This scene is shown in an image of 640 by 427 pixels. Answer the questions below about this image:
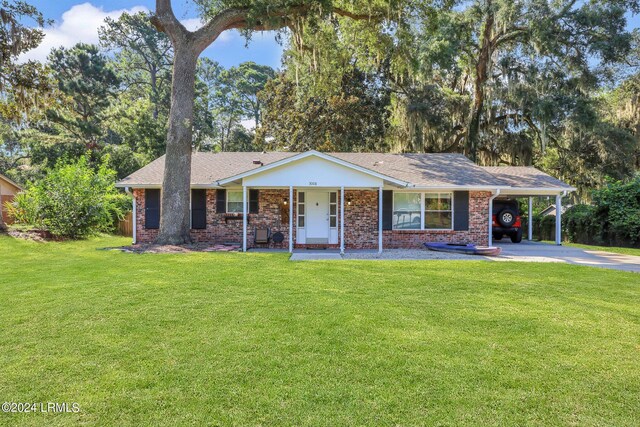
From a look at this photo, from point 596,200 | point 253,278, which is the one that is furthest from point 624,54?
point 253,278

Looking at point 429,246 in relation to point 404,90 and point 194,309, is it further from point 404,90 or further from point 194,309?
point 404,90

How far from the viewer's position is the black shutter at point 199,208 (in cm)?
1297

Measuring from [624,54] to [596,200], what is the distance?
19.0ft

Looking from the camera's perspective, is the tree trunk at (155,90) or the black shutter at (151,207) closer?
the black shutter at (151,207)

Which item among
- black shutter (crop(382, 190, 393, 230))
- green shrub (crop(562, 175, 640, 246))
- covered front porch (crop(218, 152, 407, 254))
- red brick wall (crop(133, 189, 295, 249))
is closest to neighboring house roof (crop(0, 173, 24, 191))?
red brick wall (crop(133, 189, 295, 249))

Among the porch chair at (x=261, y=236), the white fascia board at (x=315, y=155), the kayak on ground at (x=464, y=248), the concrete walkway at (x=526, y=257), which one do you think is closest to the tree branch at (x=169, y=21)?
the white fascia board at (x=315, y=155)

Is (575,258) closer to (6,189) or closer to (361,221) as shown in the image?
(361,221)

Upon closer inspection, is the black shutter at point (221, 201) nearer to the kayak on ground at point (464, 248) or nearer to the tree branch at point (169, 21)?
the tree branch at point (169, 21)

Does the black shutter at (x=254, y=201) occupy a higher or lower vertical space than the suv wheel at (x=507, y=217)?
higher

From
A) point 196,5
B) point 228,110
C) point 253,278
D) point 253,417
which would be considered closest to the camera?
point 253,417

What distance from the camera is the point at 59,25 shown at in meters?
14.8

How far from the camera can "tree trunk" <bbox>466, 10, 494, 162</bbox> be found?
1678cm

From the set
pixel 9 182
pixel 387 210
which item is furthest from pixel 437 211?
pixel 9 182

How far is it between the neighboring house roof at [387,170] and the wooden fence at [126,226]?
403 centimetres
